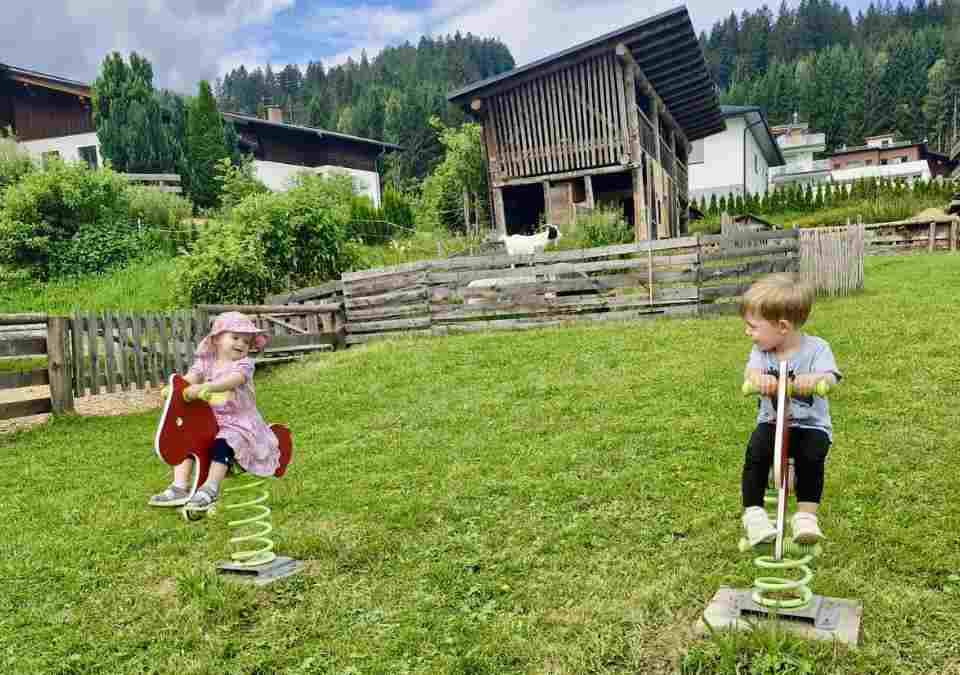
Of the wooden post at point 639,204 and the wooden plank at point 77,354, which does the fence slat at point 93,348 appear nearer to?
the wooden plank at point 77,354

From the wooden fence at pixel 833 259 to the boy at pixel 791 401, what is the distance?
39.0 ft

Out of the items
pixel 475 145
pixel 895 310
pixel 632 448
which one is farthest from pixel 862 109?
pixel 632 448

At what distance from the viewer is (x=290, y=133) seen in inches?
1474

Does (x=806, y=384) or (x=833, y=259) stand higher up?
(x=833, y=259)

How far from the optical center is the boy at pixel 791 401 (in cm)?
320

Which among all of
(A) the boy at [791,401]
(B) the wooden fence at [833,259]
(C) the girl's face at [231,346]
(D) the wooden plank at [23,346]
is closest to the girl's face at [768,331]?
(A) the boy at [791,401]

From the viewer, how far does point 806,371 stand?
3.23 meters

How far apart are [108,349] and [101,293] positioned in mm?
7492

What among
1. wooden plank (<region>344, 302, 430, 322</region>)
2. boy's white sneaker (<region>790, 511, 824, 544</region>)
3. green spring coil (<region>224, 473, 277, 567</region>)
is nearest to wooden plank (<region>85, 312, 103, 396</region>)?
green spring coil (<region>224, 473, 277, 567</region>)

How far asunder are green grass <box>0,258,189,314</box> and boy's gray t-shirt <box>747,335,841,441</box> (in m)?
13.2

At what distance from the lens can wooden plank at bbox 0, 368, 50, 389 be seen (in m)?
8.82

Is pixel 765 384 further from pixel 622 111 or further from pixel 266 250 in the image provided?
pixel 622 111

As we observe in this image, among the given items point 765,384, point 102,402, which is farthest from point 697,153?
point 765,384

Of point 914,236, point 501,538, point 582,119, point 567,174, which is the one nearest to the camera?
point 501,538
